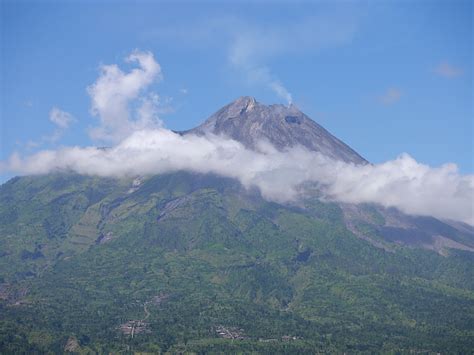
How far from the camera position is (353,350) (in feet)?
471

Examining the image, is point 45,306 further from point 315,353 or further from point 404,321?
point 404,321

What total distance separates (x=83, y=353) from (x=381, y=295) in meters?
89.0

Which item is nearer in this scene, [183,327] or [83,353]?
[83,353]

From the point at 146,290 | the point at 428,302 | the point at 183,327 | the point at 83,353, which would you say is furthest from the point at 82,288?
the point at 428,302

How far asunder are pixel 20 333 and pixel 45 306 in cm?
2850

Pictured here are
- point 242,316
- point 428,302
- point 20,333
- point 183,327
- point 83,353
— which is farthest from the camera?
point 428,302

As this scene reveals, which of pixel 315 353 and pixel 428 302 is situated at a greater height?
pixel 428 302

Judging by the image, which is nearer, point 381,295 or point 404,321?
point 404,321

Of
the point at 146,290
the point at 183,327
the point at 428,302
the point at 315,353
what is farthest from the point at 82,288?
the point at 428,302

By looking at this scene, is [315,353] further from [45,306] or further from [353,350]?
[45,306]

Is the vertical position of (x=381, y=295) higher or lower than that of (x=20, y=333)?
higher

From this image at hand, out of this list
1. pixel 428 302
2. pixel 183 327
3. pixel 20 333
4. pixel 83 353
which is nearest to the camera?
pixel 83 353

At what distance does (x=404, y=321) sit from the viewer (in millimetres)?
171500

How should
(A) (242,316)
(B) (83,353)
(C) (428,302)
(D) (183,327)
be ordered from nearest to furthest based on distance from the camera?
(B) (83,353)
(D) (183,327)
(A) (242,316)
(C) (428,302)
